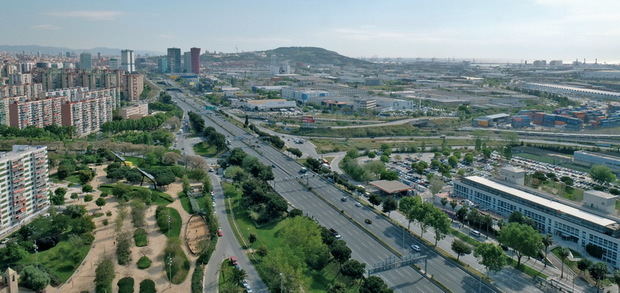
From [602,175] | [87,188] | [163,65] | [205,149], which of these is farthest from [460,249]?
[163,65]

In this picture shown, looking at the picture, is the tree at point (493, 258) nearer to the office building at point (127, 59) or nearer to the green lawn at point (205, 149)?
the green lawn at point (205, 149)

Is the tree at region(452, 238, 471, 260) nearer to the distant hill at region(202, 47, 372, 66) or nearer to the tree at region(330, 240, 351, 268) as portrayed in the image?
the tree at region(330, 240, 351, 268)

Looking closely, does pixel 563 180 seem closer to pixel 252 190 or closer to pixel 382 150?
pixel 382 150

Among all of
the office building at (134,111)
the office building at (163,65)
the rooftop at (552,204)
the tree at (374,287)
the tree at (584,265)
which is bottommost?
the tree at (584,265)

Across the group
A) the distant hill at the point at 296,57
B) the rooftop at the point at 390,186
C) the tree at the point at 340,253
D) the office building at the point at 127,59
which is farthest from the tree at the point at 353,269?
the distant hill at the point at 296,57

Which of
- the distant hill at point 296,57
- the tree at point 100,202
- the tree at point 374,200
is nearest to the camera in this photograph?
the tree at point 100,202

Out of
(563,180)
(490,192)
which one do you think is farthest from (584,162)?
(490,192)

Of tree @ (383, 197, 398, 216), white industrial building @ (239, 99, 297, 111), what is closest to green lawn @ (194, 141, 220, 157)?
tree @ (383, 197, 398, 216)

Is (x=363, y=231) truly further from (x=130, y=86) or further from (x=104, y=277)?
(x=130, y=86)
